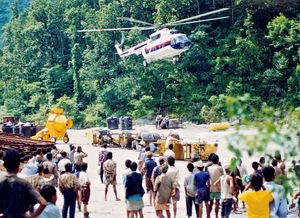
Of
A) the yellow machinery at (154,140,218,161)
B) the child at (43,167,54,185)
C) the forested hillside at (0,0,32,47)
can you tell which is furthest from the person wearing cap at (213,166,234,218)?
the forested hillside at (0,0,32,47)

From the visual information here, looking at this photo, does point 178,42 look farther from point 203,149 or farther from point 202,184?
point 202,184

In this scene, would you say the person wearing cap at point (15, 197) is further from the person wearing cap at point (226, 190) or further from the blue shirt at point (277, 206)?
the person wearing cap at point (226, 190)

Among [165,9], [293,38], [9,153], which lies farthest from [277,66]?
[9,153]

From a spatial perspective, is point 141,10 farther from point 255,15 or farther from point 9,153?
point 9,153

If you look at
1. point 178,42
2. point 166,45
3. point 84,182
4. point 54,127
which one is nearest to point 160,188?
point 84,182

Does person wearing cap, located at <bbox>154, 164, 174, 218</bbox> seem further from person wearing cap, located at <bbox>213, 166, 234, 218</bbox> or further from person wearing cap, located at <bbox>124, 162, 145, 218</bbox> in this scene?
person wearing cap, located at <bbox>213, 166, 234, 218</bbox>
